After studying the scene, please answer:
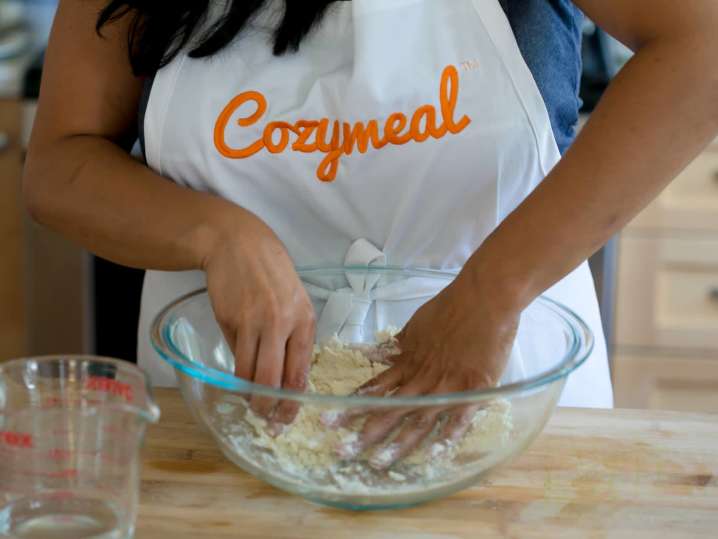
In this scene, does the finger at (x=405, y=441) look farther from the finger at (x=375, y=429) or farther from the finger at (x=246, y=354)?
the finger at (x=246, y=354)

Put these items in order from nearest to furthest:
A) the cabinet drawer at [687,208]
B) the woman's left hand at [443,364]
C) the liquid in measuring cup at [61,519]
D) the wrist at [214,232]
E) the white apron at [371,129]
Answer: the liquid in measuring cup at [61,519]
the woman's left hand at [443,364]
the wrist at [214,232]
the white apron at [371,129]
the cabinet drawer at [687,208]

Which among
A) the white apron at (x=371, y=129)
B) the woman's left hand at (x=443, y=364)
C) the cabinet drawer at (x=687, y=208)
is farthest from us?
the cabinet drawer at (x=687, y=208)

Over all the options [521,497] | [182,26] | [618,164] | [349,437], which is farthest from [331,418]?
[182,26]

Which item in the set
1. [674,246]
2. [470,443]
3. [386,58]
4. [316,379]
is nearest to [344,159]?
[386,58]

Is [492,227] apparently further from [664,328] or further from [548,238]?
[664,328]

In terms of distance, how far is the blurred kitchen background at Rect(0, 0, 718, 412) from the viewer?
6.46 ft

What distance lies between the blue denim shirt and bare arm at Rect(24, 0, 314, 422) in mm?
316

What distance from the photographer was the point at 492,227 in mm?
1085

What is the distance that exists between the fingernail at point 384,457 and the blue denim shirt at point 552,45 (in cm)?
41

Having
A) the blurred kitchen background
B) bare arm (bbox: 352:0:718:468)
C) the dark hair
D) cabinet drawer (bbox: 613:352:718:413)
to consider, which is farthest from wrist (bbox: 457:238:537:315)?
cabinet drawer (bbox: 613:352:718:413)

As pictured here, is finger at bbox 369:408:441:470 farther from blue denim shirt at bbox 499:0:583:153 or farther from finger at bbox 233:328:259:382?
blue denim shirt at bbox 499:0:583:153

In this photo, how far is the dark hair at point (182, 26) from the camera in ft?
3.39

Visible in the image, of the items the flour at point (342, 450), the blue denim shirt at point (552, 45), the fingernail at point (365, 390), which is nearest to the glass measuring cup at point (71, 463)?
the flour at point (342, 450)

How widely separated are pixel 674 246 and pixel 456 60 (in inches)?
42.6
